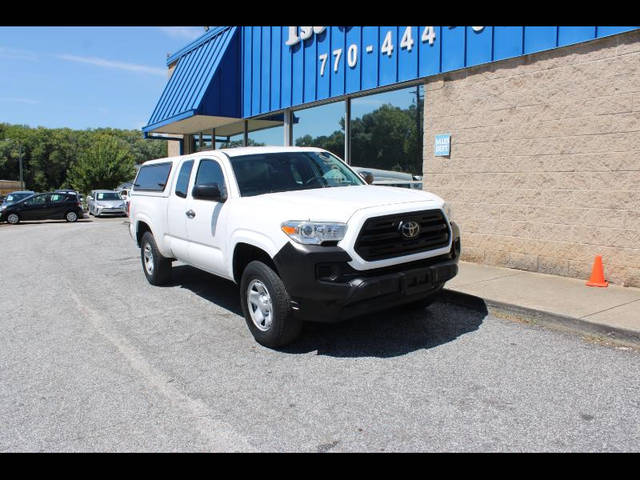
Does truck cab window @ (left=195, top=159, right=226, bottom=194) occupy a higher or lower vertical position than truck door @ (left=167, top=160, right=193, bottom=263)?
higher

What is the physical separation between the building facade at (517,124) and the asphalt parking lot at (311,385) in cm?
233

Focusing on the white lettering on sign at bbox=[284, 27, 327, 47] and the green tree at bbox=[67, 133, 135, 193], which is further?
the green tree at bbox=[67, 133, 135, 193]

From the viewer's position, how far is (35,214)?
24.8 metres

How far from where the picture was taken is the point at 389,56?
942 centimetres

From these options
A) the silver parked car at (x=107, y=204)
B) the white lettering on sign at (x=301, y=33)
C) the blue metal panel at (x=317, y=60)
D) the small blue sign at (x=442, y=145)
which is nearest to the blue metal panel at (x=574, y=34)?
the blue metal panel at (x=317, y=60)

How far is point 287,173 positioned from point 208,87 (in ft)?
31.0

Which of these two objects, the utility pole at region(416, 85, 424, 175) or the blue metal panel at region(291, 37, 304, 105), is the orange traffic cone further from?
the blue metal panel at region(291, 37, 304, 105)

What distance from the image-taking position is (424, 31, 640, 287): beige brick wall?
6.41 m

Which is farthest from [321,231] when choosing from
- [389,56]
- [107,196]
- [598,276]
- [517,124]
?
[107,196]

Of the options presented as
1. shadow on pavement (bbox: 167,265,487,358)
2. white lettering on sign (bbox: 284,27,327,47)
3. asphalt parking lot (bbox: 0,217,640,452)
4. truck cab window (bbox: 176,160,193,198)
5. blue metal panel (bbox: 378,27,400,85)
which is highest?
white lettering on sign (bbox: 284,27,327,47)

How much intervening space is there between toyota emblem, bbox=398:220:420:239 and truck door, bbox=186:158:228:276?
1899mm

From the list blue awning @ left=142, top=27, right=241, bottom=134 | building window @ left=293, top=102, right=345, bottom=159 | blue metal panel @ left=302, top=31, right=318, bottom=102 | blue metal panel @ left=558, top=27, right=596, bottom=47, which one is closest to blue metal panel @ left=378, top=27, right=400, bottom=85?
building window @ left=293, top=102, right=345, bottom=159

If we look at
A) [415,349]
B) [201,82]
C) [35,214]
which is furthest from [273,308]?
[35,214]

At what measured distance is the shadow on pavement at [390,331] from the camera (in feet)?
15.5
